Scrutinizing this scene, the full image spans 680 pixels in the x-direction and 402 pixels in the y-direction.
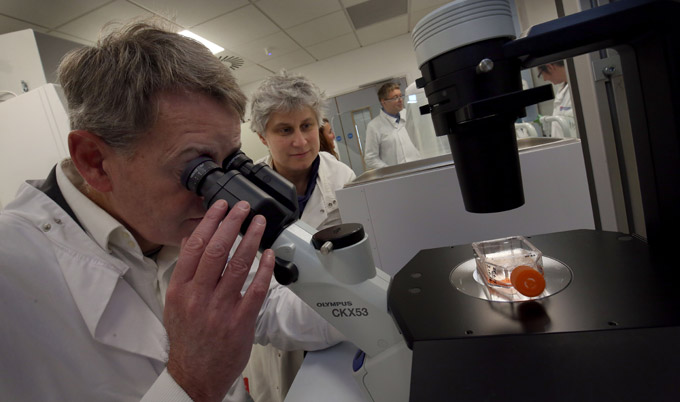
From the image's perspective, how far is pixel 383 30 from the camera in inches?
179

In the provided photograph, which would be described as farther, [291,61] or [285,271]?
[291,61]

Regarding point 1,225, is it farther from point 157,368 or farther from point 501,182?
point 501,182

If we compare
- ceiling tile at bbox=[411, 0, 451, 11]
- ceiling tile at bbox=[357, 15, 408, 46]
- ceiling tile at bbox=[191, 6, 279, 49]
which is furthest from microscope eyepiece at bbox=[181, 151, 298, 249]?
ceiling tile at bbox=[357, 15, 408, 46]

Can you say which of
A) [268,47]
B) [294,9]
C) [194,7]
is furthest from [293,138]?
[268,47]

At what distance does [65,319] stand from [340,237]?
602 millimetres

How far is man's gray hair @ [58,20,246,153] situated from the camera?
65 centimetres

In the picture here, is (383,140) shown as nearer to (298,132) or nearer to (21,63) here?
(298,132)

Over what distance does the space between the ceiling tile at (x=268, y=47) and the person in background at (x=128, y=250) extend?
358 cm

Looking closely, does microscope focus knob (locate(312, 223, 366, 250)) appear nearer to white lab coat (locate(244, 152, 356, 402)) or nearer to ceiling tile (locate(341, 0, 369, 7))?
white lab coat (locate(244, 152, 356, 402))

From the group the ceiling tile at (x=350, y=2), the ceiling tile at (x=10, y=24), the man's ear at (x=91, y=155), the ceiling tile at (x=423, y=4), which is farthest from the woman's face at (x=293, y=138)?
the ceiling tile at (x=423, y=4)

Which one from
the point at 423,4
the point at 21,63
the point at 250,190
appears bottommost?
the point at 250,190

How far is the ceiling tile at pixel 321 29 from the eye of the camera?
3.75 metres

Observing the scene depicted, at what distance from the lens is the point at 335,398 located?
2.05 feet

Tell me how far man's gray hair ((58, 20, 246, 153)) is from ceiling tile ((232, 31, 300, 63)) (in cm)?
354
